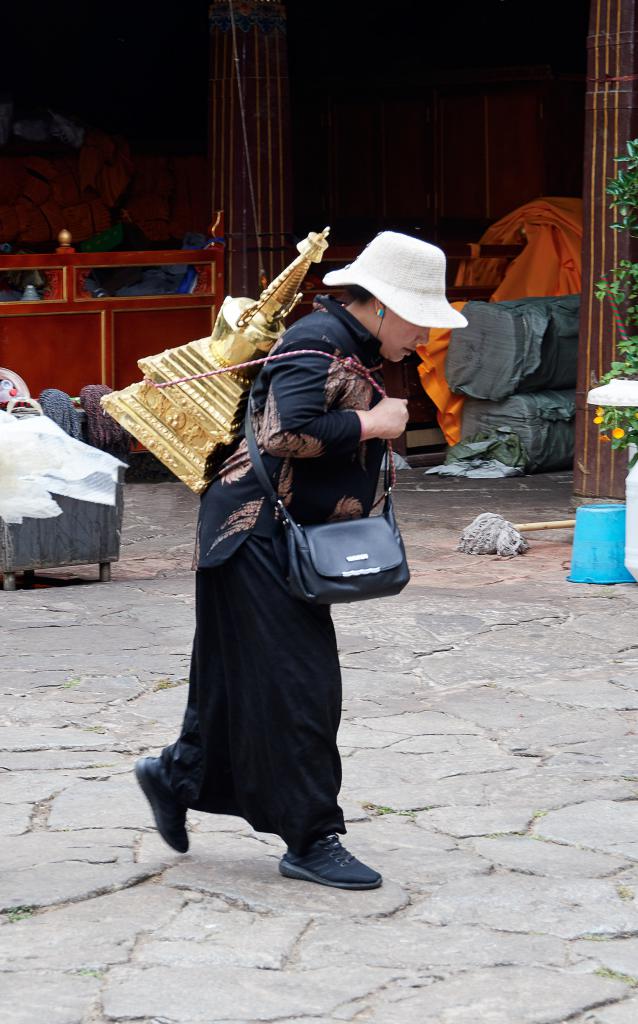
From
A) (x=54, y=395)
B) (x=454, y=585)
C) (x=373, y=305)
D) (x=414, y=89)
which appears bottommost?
(x=454, y=585)

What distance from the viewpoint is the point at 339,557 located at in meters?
3.72

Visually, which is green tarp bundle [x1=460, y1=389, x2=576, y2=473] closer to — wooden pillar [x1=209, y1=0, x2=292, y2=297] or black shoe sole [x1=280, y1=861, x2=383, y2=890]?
wooden pillar [x1=209, y1=0, x2=292, y2=297]

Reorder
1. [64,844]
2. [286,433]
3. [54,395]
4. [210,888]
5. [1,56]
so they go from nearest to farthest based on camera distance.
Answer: [286,433] → [210,888] → [64,844] → [54,395] → [1,56]

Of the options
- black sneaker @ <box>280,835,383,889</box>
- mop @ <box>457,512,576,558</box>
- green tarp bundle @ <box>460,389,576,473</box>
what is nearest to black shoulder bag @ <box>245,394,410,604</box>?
black sneaker @ <box>280,835,383,889</box>

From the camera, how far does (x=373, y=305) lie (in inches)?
151

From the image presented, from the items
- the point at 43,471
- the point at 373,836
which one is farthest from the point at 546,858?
the point at 43,471

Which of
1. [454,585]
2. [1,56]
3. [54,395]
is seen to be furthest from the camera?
[1,56]

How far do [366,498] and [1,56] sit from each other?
9961 mm

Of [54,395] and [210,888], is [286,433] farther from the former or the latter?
[54,395]

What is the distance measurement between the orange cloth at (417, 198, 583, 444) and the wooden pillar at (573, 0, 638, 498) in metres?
2.27

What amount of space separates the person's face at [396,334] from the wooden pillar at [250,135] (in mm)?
6914

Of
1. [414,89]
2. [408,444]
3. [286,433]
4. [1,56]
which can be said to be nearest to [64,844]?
[286,433]

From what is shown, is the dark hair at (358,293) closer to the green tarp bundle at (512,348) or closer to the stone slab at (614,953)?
the stone slab at (614,953)

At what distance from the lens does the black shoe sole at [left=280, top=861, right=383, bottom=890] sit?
3.88m
